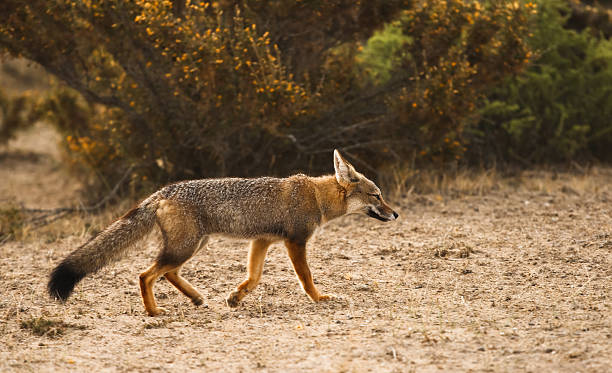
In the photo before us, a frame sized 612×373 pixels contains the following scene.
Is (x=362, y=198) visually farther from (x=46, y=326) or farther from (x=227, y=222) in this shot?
(x=46, y=326)

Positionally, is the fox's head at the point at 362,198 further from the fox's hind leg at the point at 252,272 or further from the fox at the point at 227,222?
the fox's hind leg at the point at 252,272

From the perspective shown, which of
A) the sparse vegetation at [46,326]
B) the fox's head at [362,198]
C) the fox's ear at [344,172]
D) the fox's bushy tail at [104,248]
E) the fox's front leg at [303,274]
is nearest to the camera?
the sparse vegetation at [46,326]

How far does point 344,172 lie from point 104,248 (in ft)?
7.82

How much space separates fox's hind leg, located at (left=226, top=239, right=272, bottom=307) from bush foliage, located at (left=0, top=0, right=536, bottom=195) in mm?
2904

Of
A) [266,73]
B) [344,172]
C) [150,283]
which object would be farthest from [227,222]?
[266,73]

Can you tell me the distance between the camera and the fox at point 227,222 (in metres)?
6.14

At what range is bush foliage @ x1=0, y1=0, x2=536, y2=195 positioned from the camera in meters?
9.18

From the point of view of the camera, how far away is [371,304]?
20.6ft

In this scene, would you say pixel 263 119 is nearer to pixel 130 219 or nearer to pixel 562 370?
pixel 130 219

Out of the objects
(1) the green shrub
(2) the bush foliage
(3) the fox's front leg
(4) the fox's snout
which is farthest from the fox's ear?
(1) the green shrub

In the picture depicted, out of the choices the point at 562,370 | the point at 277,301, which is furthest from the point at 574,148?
the point at 562,370

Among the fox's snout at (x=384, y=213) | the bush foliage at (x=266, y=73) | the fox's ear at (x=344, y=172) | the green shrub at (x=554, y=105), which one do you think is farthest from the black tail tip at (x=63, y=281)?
the green shrub at (x=554, y=105)

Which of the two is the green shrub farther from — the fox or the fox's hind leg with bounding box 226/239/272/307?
the fox's hind leg with bounding box 226/239/272/307

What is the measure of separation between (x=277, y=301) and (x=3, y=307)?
2.50 m
